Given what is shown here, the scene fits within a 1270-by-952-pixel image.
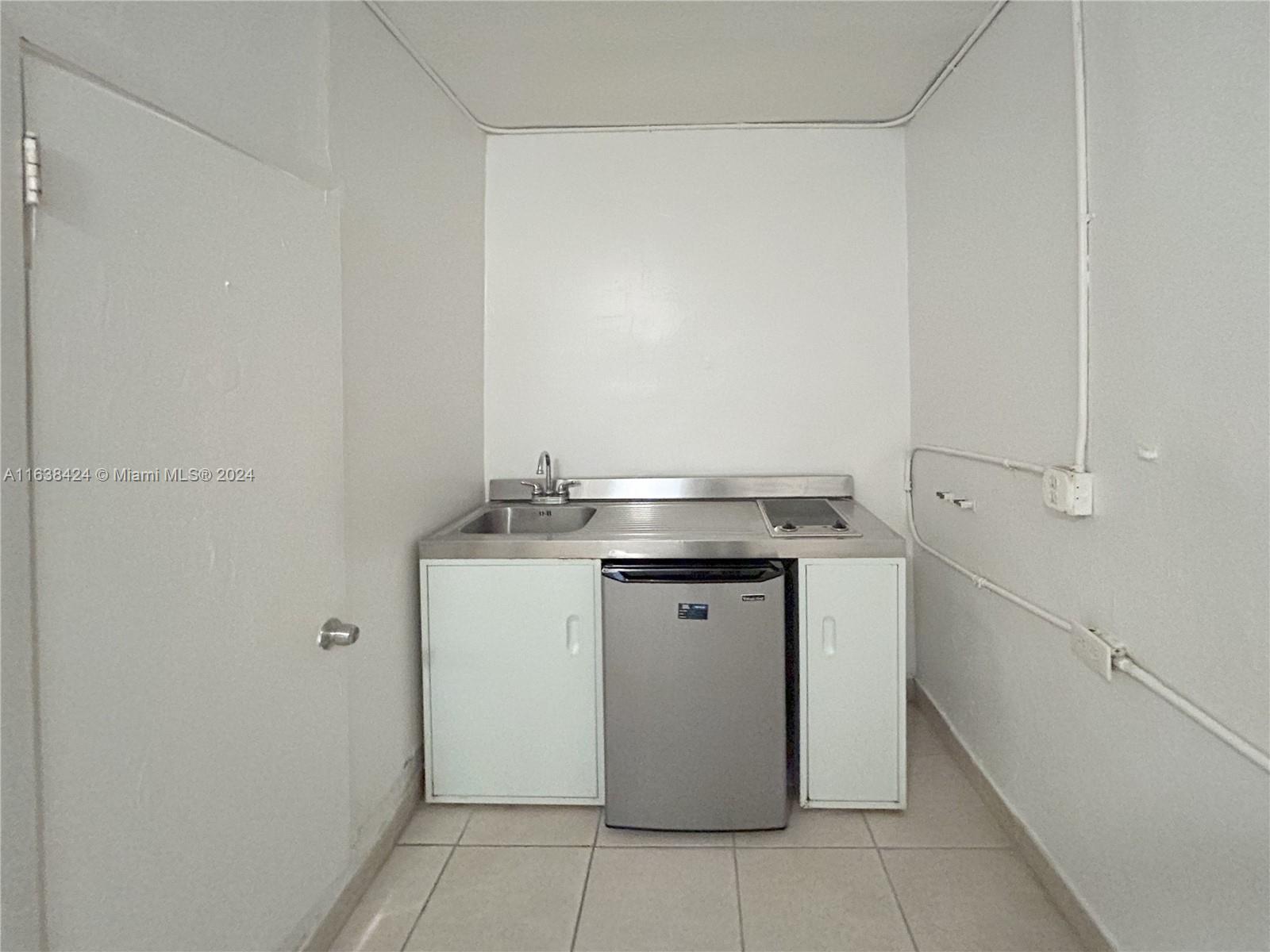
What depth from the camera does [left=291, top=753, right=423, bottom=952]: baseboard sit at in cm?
163

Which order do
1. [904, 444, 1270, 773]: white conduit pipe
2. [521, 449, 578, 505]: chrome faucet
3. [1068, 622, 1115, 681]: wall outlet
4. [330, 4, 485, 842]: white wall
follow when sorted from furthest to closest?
[521, 449, 578, 505]: chrome faucet, [330, 4, 485, 842]: white wall, [1068, 622, 1115, 681]: wall outlet, [904, 444, 1270, 773]: white conduit pipe

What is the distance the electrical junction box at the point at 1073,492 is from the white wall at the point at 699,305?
4.21 ft

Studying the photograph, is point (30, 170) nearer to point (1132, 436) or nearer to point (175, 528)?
point (175, 528)

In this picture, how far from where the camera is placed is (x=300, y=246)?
1.50 metres

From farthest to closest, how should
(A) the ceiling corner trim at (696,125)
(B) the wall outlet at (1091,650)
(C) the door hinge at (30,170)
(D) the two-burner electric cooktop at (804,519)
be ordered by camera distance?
(A) the ceiling corner trim at (696,125)
(D) the two-burner electric cooktop at (804,519)
(B) the wall outlet at (1091,650)
(C) the door hinge at (30,170)

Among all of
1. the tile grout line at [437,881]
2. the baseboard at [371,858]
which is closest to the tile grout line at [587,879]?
the tile grout line at [437,881]

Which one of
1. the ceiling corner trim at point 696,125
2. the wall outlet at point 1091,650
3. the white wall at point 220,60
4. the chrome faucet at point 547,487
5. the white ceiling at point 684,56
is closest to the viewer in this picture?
the white wall at point 220,60

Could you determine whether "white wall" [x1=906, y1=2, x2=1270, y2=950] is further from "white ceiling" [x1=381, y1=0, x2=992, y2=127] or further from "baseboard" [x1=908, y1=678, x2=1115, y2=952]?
"white ceiling" [x1=381, y1=0, x2=992, y2=127]

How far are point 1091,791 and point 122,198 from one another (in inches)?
79.0

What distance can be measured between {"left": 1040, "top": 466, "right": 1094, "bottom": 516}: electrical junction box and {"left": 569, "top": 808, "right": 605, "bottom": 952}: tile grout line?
1.40 m

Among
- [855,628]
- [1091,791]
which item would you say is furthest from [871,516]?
[1091,791]

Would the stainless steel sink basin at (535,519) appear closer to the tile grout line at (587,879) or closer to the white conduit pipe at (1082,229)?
the tile grout line at (587,879)

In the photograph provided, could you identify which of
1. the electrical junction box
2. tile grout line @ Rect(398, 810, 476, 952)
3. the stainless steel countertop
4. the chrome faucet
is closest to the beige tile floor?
tile grout line @ Rect(398, 810, 476, 952)

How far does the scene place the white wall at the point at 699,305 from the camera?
9.37 ft
